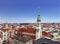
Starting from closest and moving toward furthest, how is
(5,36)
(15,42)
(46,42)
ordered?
(46,42), (15,42), (5,36)

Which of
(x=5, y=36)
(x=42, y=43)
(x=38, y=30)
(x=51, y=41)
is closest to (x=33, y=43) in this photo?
(x=42, y=43)

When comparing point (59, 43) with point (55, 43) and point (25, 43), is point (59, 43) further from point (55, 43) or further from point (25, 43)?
point (25, 43)

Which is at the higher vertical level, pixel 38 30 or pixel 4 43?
pixel 38 30

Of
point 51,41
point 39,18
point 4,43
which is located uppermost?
point 39,18

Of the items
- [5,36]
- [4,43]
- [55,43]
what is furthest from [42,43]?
[5,36]

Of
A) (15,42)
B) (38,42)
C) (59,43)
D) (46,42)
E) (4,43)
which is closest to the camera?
(59,43)

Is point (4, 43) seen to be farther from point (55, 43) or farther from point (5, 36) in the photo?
point (55, 43)

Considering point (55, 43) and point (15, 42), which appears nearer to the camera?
point (55, 43)

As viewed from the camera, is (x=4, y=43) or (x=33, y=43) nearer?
(x=33, y=43)

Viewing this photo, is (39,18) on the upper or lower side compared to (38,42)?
upper
